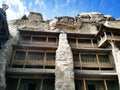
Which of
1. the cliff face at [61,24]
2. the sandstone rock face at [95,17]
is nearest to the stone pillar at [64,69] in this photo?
the cliff face at [61,24]

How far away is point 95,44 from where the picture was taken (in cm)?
1995

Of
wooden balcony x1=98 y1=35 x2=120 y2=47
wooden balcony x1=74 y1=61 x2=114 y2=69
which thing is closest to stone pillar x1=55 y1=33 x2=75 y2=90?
wooden balcony x1=74 y1=61 x2=114 y2=69

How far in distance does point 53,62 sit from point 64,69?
232cm

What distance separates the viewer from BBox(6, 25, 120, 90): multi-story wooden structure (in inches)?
574

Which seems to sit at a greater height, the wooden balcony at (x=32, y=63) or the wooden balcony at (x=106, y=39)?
the wooden balcony at (x=106, y=39)

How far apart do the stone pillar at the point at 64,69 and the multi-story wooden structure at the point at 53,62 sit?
740 millimetres

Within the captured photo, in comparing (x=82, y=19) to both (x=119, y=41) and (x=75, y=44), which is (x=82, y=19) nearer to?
(x=75, y=44)

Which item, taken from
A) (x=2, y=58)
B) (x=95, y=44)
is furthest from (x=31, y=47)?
(x=95, y=44)

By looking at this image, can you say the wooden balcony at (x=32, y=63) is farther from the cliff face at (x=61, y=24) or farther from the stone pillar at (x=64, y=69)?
the cliff face at (x=61, y=24)

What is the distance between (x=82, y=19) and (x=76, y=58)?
437 inches

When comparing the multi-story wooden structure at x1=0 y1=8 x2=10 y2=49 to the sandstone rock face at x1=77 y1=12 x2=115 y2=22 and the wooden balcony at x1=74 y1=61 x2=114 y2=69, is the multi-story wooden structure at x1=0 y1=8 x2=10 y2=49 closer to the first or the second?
the wooden balcony at x1=74 y1=61 x2=114 y2=69

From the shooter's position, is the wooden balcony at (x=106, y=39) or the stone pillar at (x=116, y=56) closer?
the stone pillar at (x=116, y=56)

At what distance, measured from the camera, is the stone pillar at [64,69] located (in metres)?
13.5

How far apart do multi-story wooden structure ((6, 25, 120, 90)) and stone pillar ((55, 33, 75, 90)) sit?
74 centimetres
